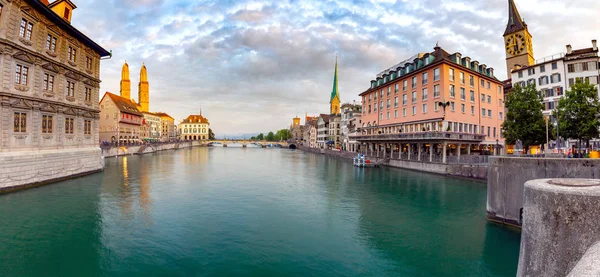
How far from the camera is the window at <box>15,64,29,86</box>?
22606mm

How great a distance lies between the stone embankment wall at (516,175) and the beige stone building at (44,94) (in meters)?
35.0

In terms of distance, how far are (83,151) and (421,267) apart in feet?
125

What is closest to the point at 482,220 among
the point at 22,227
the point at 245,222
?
the point at 245,222

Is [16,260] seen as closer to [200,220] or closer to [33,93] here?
[200,220]

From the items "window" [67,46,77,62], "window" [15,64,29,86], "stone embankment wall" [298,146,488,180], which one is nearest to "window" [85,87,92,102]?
"window" [67,46,77,62]

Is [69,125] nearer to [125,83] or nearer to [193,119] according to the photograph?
[125,83]

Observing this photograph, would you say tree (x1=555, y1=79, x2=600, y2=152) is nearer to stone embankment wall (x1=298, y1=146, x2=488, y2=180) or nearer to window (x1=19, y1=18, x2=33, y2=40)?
stone embankment wall (x1=298, y1=146, x2=488, y2=180)

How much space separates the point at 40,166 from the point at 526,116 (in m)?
52.2

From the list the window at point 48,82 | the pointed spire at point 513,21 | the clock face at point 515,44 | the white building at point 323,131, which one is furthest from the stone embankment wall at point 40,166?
the pointed spire at point 513,21

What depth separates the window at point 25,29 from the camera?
22.8 metres

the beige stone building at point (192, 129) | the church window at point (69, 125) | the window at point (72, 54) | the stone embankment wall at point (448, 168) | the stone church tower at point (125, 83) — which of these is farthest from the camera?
the beige stone building at point (192, 129)

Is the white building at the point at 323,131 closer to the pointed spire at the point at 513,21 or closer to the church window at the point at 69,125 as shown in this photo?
the pointed spire at the point at 513,21

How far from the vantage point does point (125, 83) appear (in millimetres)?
149875

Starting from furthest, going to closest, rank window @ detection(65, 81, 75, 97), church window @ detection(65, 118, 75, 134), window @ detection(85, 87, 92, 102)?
window @ detection(85, 87, 92, 102) < window @ detection(65, 81, 75, 97) < church window @ detection(65, 118, 75, 134)
